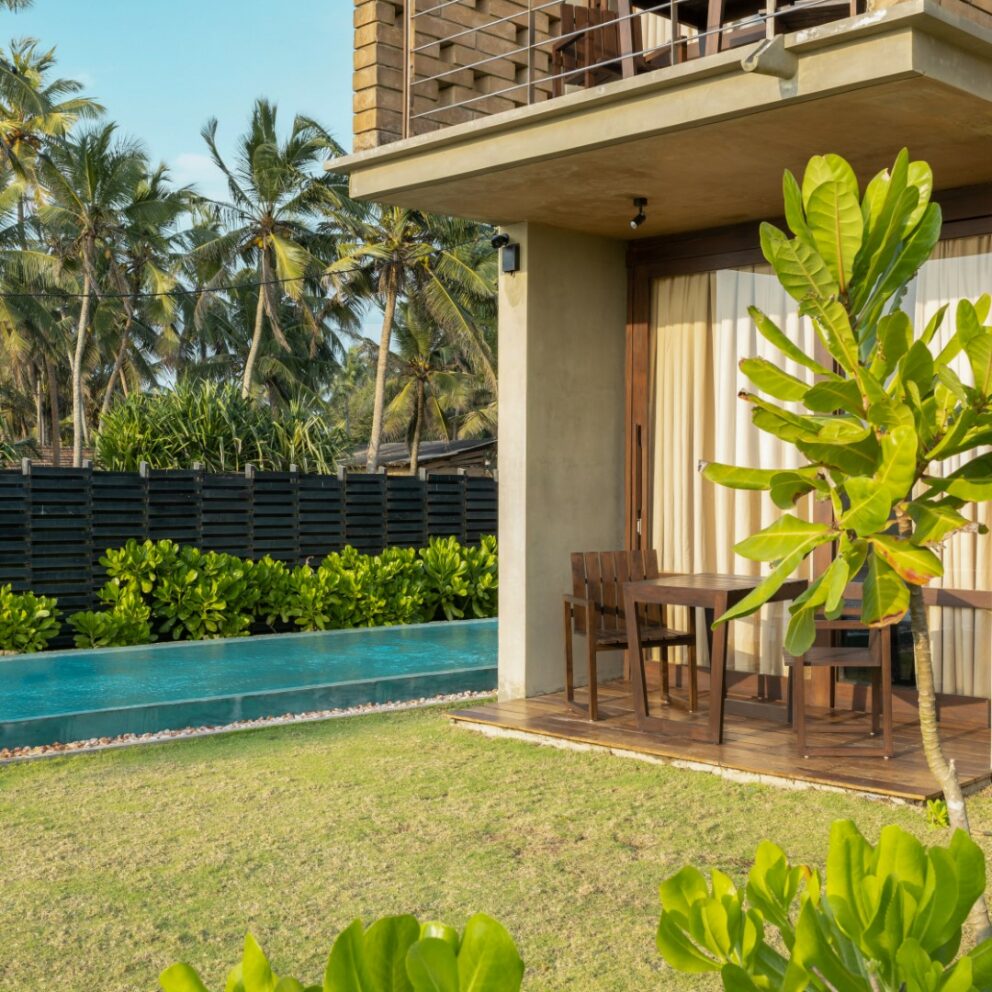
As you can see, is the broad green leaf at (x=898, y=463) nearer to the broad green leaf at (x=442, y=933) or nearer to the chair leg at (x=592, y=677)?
the broad green leaf at (x=442, y=933)

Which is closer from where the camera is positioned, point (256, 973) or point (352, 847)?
point (256, 973)

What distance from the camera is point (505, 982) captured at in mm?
1140

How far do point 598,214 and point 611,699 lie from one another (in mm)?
3033

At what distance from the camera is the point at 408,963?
1.13 metres

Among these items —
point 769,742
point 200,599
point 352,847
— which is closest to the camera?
point 352,847

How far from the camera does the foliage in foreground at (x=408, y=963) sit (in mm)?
1131

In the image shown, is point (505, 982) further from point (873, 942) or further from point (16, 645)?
Answer: point (16, 645)

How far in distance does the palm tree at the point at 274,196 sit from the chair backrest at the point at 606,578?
949 inches

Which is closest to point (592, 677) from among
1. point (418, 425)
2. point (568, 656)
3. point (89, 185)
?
point (568, 656)

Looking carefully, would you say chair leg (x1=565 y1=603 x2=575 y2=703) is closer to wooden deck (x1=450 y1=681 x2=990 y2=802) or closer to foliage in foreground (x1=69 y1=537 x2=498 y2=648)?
wooden deck (x1=450 y1=681 x2=990 y2=802)

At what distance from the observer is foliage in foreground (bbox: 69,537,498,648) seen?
12648 millimetres

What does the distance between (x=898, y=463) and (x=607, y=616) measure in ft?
18.1

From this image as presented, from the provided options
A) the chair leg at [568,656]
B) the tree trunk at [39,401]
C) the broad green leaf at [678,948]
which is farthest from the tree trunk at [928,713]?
the tree trunk at [39,401]

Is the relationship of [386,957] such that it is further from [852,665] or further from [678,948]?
[852,665]
